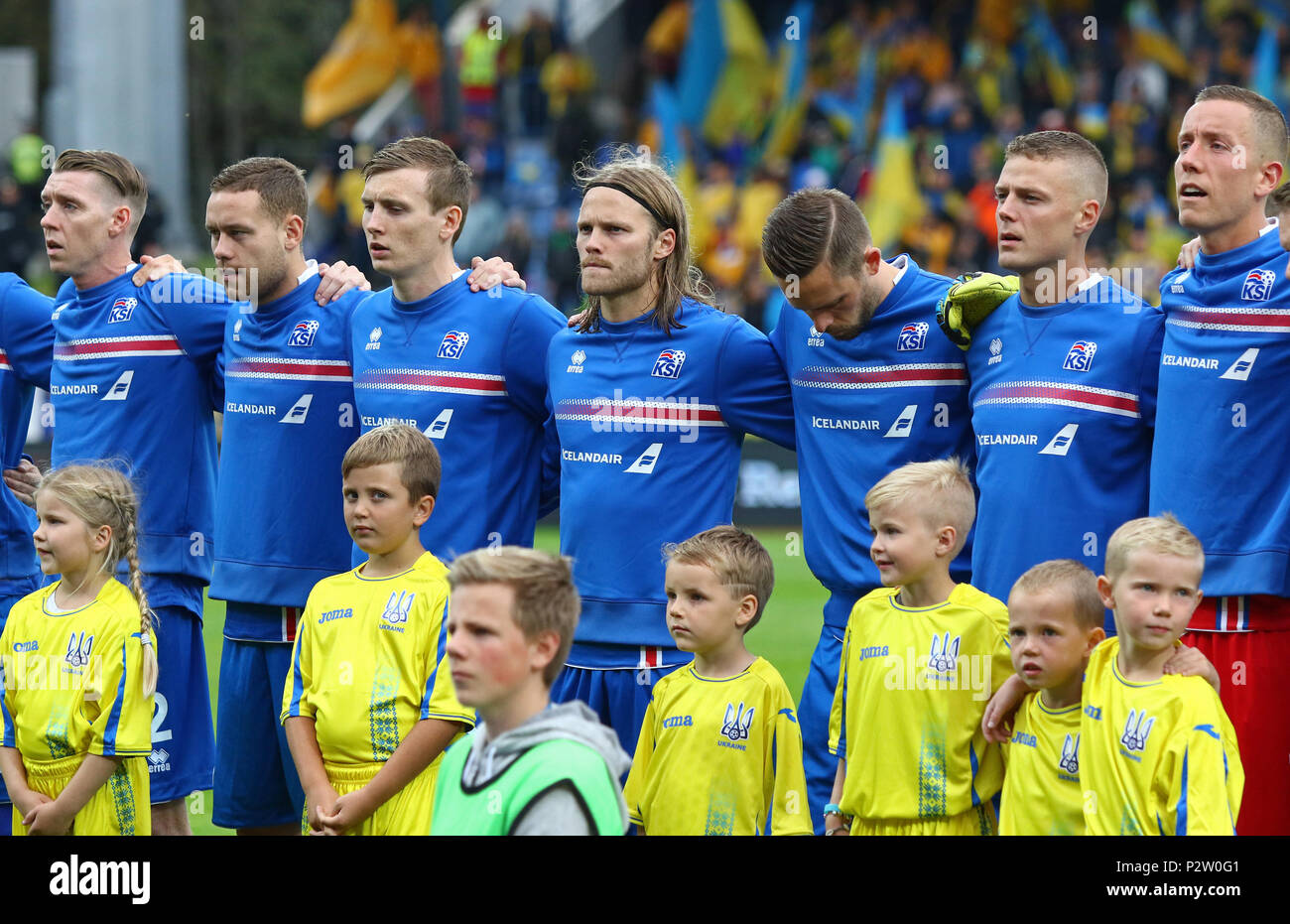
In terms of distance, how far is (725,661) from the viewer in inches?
190

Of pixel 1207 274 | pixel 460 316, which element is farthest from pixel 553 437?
pixel 1207 274

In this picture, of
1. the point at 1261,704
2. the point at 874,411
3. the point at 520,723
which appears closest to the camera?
the point at 520,723

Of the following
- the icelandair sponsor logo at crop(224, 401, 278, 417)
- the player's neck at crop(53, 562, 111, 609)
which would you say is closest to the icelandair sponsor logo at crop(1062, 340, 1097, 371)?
the icelandair sponsor logo at crop(224, 401, 278, 417)

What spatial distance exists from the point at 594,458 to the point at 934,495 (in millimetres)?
1174

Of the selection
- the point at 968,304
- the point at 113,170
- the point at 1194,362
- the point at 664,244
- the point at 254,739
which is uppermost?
the point at 113,170

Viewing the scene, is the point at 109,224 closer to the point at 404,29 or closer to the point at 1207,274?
the point at 1207,274

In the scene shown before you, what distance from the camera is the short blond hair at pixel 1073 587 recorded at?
14.4 feet

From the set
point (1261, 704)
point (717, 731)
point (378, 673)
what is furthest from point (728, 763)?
point (1261, 704)

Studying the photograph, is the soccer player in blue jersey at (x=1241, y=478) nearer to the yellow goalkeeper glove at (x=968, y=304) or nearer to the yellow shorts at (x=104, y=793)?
the yellow goalkeeper glove at (x=968, y=304)

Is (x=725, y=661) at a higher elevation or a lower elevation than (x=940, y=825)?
higher

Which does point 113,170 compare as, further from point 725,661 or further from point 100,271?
point 725,661

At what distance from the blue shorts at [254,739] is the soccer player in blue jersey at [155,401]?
0.55 feet

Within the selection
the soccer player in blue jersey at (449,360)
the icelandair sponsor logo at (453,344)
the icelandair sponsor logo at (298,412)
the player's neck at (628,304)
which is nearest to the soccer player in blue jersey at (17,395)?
the icelandair sponsor logo at (298,412)

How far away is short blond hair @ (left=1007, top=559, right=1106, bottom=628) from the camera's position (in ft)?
14.4
